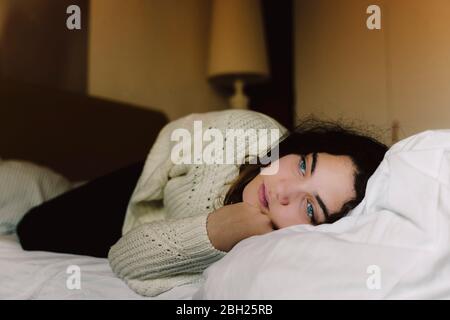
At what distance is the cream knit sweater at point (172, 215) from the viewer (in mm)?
773

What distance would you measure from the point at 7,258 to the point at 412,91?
1405 millimetres

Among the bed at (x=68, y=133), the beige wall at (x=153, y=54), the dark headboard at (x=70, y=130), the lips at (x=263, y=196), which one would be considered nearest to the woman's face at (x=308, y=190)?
the lips at (x=263, y=196)

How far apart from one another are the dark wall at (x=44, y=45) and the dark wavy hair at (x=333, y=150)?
1.02 m

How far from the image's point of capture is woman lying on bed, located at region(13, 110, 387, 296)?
764 millimetres

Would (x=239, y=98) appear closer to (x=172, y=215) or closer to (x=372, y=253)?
(x=172, y=215)

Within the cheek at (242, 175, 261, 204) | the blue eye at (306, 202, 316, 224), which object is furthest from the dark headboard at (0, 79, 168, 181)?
the blue eye at (306, 202, 316, 224)

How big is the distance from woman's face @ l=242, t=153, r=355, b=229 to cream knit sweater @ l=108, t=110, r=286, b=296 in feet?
0.35

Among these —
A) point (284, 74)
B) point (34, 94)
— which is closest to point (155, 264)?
point (34, 94)

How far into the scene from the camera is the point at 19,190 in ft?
4.01

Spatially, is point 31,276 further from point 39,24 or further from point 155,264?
point 39,24

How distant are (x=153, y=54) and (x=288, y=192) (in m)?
1.53

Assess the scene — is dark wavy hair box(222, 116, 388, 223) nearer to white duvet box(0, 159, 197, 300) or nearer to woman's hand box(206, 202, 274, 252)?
woman's hand box(206, 202, 274, 252)

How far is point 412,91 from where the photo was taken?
175 centimetres

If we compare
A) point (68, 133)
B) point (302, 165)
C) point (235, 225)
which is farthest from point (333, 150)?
point (68, 133)
